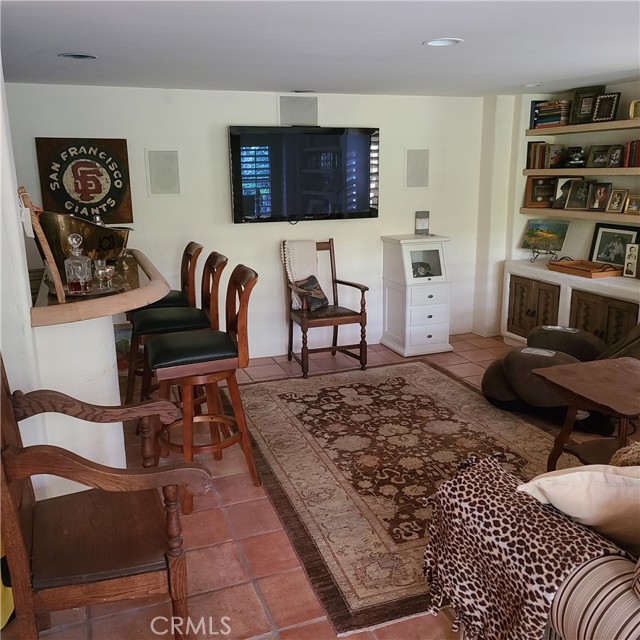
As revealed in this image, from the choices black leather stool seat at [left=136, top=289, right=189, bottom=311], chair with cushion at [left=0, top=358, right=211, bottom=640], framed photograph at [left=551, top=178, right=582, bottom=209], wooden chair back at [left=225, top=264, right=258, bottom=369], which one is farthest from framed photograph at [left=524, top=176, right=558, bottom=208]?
chair with cushion at [left=0, top=358, right=211, bottom=640]

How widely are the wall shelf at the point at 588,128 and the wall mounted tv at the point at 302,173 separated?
1.34 metres

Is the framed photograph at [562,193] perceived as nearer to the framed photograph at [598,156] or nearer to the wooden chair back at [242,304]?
the framed photograph at [598,156]

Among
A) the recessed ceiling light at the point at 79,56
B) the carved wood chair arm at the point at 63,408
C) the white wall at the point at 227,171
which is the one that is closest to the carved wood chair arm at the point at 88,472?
the carved wood chair arm at the point at 63,408

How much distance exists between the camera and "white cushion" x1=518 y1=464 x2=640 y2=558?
58.4 inches

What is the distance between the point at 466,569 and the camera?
172 cm

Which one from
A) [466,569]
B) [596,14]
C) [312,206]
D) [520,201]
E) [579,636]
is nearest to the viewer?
[579,636]

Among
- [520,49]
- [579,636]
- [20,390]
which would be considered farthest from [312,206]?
[579,636]

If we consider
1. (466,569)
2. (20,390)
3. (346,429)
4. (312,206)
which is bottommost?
(346,429)

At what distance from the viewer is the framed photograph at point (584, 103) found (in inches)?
177

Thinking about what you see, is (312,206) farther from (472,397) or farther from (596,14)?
(596,14)

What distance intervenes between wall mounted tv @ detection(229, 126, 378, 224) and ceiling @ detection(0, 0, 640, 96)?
45cm

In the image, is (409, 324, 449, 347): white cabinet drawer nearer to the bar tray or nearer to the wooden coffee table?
the bar tray

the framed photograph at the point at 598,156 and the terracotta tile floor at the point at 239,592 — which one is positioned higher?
the framed photograph at the point at 598,156

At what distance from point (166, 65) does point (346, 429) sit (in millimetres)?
2297
